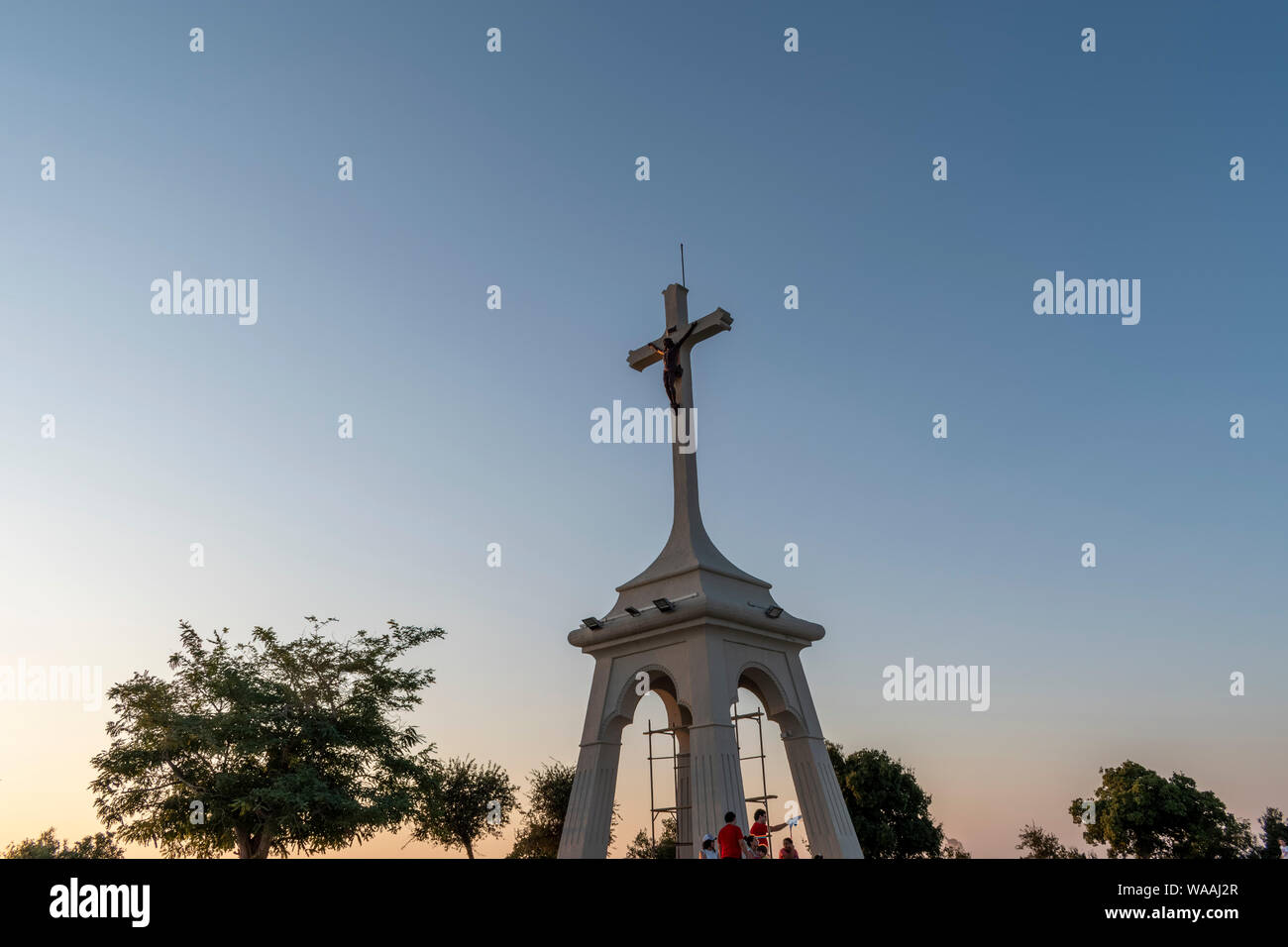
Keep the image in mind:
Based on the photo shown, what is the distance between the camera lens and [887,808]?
2486 inches

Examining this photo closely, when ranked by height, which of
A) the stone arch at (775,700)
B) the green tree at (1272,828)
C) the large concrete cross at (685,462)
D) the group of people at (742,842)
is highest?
the large concrete cross at (685,462)

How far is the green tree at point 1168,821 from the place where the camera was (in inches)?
2469

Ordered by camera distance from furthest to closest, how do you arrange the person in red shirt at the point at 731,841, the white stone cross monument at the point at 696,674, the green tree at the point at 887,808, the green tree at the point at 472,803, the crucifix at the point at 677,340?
the green tree at the point at 887,808
the green tree at the point at 472,803
the crucifix at the point at 677,340
the white stone cross monument at the point at 696,674
the person in red shirt at the point at 731,841

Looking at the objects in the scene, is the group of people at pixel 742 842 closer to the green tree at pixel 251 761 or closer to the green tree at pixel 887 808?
the green tree at pixel 251 761

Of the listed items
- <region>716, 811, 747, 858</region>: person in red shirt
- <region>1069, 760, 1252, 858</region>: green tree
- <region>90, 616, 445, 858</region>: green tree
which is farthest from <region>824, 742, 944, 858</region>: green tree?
<region>716, 811, 747, 858</region>: person in red shirt

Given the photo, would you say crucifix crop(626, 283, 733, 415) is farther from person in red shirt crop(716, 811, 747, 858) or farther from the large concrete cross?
person in red shirt crop(716, 811, 747, 858)

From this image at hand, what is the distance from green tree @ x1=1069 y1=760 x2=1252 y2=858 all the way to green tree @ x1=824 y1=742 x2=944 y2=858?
11.6 m

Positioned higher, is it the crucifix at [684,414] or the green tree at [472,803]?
the crucifix at [684,414]

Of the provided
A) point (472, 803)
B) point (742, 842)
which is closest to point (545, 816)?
point (472, 803)

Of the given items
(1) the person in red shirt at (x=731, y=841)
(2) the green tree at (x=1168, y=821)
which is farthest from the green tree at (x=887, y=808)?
(1) the person in red shirt at (x=731, y=841)

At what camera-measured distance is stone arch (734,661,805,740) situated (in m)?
26.1

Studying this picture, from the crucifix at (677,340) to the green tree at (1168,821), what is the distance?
5162cm
